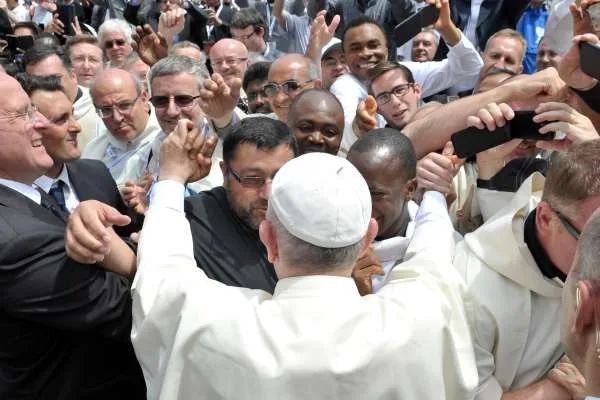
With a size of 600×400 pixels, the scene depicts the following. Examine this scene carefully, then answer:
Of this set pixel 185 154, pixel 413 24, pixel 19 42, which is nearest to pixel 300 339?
pixel 185 154

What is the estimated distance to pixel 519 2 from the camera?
6.66m

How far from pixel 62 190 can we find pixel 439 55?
4828mm

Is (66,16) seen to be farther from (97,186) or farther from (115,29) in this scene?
(97,186)

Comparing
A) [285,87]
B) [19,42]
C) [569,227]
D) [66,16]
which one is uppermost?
[569,227]

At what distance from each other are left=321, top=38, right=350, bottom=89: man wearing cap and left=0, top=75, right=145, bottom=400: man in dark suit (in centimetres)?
342

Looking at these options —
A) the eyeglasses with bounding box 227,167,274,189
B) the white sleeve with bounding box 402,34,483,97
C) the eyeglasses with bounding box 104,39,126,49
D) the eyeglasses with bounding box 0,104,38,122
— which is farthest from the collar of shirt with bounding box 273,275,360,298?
the eyeglasses with bounding box 104,39,126,49

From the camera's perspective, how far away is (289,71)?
182 inches

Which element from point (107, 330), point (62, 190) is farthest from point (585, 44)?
point (62, 190)

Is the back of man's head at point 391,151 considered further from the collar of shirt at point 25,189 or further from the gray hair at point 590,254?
the gray hair at point 590,254

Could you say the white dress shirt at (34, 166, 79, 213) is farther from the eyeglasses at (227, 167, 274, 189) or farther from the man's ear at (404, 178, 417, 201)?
the man's ear at (404, 178, 417, 201)

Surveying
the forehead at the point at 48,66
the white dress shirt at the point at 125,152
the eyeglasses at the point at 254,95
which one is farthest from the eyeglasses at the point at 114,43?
the white dress shirt at the point at 125,152

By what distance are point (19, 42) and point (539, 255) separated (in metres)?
7.56

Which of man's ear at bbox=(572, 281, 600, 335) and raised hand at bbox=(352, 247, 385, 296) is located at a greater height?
man's ear at bbox=(572, 281, 600, 335)

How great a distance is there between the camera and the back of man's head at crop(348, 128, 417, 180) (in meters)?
2.89
